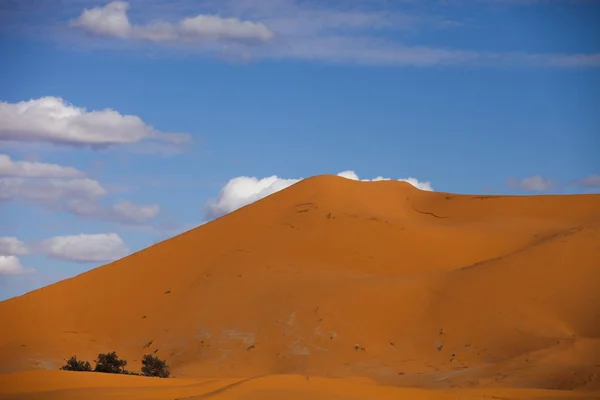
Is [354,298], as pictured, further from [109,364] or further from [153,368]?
[109,364]

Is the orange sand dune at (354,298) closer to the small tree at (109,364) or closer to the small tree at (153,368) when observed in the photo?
the small tree at (153,368)

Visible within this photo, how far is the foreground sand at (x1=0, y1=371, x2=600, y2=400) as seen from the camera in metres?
14.3

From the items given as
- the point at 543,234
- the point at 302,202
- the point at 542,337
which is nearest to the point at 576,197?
the point at 543,234

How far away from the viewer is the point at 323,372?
23.8 m

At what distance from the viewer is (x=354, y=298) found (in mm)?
27078

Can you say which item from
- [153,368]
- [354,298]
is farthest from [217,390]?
[354,298]

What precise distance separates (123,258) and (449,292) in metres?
14.4

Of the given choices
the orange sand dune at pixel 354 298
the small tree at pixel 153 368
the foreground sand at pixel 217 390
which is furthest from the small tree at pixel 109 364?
the foreground sand at pixel 217 390

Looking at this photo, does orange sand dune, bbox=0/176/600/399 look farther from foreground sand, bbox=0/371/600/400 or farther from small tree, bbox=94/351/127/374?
small tree, bbox=94/351/127/374

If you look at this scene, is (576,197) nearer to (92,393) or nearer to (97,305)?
(97,305)

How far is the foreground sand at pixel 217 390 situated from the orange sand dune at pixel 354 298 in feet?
0.67

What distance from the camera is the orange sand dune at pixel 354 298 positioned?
940 inches

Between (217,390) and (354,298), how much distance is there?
42.3ft

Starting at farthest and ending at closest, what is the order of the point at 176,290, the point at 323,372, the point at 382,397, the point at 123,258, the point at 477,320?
the point at 123,258
the point at 176,290
the point at 477,320
the point at 323,372
the point at 382,397
